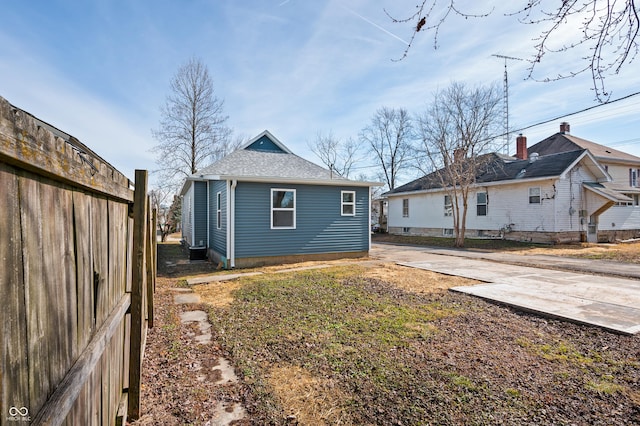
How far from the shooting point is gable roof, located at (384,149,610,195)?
53.4 ft

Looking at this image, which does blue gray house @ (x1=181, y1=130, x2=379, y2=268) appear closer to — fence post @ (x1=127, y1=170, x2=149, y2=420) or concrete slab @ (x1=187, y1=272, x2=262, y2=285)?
concrete slab @ (x1=187, y1=272, x2=262, y2=285)

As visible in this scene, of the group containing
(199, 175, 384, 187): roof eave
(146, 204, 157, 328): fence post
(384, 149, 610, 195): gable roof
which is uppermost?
(384, 149, 610, 195): gable roof

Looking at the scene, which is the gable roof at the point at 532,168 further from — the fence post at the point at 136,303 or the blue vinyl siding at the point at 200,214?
the fence post at the point at 136,303

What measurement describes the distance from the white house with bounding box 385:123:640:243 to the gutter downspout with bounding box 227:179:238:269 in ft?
48.1

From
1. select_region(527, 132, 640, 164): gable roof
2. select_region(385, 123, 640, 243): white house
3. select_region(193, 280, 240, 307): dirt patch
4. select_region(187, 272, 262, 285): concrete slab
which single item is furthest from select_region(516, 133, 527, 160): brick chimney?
select_region(193, 280, 240, 307): dirt patch

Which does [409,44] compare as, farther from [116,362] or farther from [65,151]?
[116,362]

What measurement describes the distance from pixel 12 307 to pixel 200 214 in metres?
12.7

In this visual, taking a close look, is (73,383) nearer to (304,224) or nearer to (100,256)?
(100,256)

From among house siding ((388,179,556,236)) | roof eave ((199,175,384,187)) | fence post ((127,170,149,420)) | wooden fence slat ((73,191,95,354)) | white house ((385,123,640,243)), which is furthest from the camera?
house siding ((388,179,556,236))

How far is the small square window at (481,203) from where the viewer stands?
1953 cm

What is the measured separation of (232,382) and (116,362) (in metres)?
1.19

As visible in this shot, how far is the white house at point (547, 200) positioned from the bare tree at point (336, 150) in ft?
44.0

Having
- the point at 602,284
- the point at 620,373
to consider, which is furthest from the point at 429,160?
the point at 620,373

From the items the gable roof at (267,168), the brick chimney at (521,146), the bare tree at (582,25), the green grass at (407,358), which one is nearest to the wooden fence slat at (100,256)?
the green grass at (407,358)
